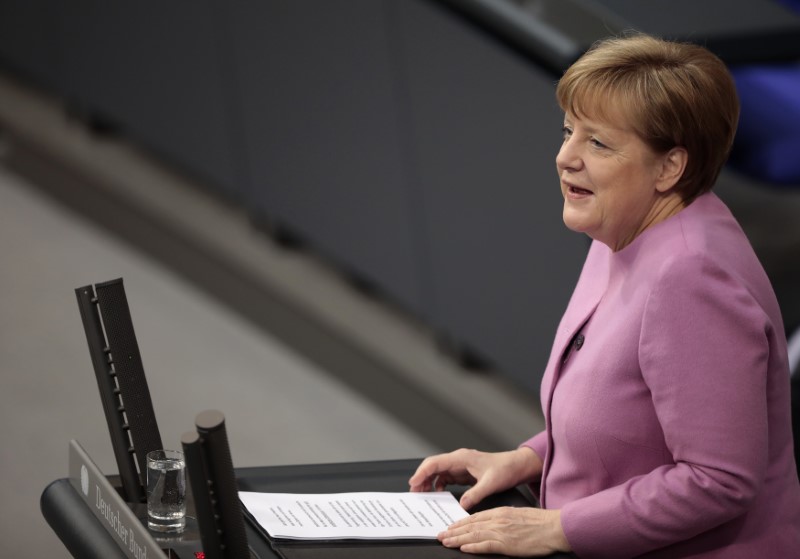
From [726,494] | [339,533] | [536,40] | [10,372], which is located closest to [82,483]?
[339,533]

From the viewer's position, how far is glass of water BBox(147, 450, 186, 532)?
1.77 meters

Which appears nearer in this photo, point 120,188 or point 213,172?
point 213,172

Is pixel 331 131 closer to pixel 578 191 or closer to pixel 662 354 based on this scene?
pixel 578 191

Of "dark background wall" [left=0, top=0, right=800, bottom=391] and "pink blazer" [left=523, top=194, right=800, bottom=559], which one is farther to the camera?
"dark background wall" [left=0, top=0, right=800, bottom=391]

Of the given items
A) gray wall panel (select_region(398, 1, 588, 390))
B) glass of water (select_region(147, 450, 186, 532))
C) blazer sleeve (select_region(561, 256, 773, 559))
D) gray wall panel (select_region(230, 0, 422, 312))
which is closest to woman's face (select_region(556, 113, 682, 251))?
blazer sleeve (select_region(561, 256, 773, 559))

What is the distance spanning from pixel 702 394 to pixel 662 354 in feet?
0.24

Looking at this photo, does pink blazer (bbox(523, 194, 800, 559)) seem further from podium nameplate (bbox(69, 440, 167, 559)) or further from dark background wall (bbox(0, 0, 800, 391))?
dark background wall (bbox(0, 0, 800, 391))

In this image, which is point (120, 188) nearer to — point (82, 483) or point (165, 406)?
point (165, 406)

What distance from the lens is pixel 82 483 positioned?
1865 mm

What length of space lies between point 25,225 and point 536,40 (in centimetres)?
Answer: 253

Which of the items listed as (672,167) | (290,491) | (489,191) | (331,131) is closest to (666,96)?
(672,167)

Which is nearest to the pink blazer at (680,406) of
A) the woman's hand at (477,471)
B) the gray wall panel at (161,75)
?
the woman's hand at (477,471)

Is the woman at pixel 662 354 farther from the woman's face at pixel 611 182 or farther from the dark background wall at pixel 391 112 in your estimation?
the dark background wall at pixel 391 112

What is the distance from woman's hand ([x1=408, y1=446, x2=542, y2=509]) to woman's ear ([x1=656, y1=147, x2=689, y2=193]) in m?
0.50
